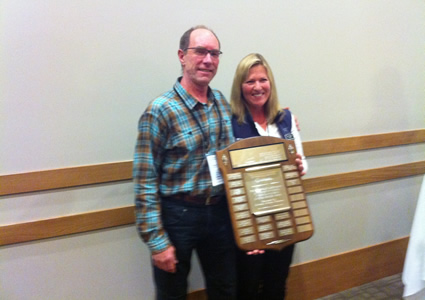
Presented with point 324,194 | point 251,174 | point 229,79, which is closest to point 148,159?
point 251,174

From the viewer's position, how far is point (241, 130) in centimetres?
140

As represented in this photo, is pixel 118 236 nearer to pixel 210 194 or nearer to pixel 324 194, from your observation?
pixel 210 194

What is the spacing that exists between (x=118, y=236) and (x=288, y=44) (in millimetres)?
1410

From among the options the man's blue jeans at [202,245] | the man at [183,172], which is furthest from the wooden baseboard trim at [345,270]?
the man at [183,172]

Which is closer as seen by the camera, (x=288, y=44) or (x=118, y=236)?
(x=118, y=236)

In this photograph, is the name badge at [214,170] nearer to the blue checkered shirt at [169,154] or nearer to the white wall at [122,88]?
the blue checkered shirt at [169,154]

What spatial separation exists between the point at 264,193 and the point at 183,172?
0.34 m

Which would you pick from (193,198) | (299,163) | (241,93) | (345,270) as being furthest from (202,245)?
(345,270)

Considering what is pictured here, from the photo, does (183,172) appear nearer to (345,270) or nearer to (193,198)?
(193,198)

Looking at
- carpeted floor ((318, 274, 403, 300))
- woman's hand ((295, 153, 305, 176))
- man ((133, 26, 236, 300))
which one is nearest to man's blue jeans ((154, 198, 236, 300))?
man ((133, 26, 236, 300))

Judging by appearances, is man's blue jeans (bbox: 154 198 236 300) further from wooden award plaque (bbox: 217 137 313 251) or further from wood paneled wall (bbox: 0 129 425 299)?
wood paneled wall (bbox: 0 129 425 299)

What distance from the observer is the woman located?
4.59 feet

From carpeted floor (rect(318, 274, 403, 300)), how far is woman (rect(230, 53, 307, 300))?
32.7 inches

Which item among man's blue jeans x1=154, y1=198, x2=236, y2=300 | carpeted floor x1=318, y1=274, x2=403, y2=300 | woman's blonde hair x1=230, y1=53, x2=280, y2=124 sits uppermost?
woman's blonde hair x1=230, y1=53, x2=280, y2=124
